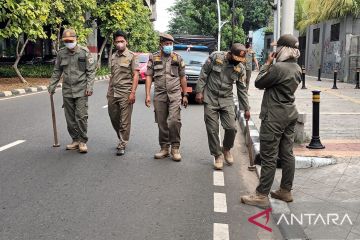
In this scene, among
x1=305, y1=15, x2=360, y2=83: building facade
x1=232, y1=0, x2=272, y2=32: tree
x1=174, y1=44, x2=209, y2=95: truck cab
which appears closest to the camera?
x1=174, y1=44, x2=209, y2=95: truck cab

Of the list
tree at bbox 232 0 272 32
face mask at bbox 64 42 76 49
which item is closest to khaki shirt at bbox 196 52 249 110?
face mask at bbox 64 42 76 49

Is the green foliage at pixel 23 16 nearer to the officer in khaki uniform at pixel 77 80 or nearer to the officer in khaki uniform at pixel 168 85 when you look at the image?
the officer in khaki uniform at pixel 77 80

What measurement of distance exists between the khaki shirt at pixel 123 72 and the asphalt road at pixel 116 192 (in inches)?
39.2

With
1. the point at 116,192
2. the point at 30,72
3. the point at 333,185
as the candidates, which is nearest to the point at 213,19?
the point at 30,72

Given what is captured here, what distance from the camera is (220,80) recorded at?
6289 mm

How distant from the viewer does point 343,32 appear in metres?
24.1

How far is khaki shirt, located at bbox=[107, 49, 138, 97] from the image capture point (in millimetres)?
7016

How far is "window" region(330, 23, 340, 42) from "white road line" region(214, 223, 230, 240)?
23.0 meters

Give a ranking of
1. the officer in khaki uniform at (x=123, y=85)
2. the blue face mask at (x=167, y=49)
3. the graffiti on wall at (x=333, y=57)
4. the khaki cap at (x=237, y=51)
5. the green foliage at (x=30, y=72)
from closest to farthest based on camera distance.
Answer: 1. the khaki cap at (x=237, y=51)
2. the blue face mask at (x=167, y=49)
3. the officer in khaki uniform at (x=123, y=85)
4. the green foliage at (x=30, y=72)
5. the graffiti on wall at (x=333, y=57)

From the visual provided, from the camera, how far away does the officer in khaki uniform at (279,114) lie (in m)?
4.62

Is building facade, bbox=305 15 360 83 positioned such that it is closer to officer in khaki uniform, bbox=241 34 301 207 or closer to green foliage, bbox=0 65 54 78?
green foliage, bbox=0 65 54 78

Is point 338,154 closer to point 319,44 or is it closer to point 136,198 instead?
point 136,198

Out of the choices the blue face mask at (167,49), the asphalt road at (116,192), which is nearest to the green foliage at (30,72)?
the asphalt road at (116,192)

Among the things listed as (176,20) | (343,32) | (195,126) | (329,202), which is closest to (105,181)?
(329,202)
